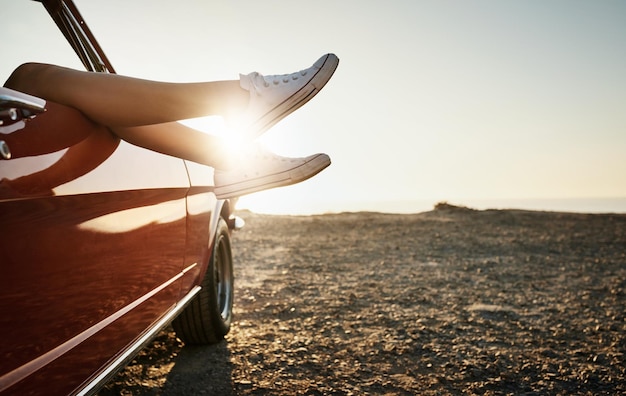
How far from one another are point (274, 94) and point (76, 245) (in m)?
1.00

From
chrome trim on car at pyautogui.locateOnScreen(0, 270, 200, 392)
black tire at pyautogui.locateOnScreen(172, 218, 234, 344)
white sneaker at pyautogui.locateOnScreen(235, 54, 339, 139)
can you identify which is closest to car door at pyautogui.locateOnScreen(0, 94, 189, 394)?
chrome trim on car at pyautogui.locateOnScreen(0, 270, 200, 392)

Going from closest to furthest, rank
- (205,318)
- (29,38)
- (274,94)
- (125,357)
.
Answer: (125,357)
(29,38)
(274,94)
(205,318)

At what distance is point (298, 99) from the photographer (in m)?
2.01

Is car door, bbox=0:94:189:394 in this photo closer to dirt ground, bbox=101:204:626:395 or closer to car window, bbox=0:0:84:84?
car window, bbox=0:0:84:84

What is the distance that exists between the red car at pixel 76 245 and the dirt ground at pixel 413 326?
0.73m

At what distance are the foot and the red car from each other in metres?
0.26

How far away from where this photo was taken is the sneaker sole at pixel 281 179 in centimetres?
202

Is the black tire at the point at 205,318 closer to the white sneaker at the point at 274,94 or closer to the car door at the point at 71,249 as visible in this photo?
the car door at the point at 71,249

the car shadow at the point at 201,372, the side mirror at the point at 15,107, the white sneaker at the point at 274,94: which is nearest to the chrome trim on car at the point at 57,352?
the side mirror at the point at 15,107

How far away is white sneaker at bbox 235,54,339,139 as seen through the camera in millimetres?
1939

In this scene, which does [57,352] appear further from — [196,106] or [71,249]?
[196,106]

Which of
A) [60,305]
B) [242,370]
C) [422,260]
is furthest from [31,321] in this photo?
[422,260]

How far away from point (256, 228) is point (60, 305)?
326 inches

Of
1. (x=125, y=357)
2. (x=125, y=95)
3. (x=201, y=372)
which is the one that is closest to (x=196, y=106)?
(x=125, y=95)
